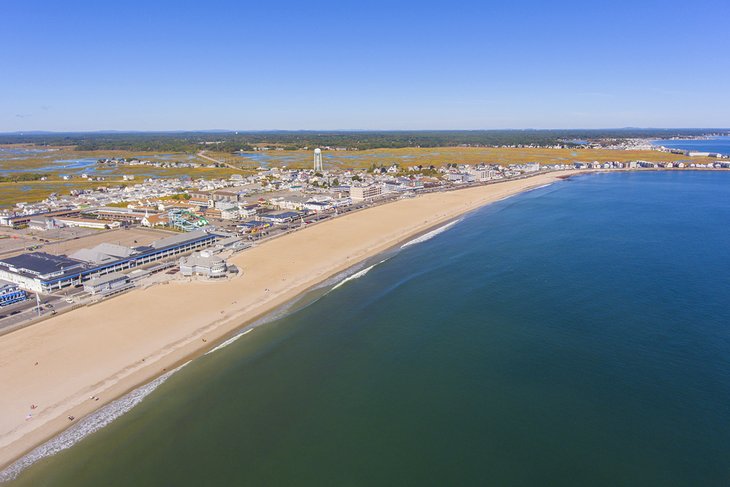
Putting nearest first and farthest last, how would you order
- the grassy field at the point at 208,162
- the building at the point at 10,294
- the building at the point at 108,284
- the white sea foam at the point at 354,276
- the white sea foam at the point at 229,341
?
1. the white sea foam at the point at 229,341
2. the building at the point at 10,294
3. the building at the point at 108,284
4. the white sea foam at the point at 354,276
5. the grassy field at the point at 208,162

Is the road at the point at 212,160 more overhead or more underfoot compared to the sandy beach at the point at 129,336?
more overhead

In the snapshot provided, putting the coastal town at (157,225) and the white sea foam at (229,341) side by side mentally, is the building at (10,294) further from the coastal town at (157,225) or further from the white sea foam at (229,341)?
the white sea foam at (229,341)

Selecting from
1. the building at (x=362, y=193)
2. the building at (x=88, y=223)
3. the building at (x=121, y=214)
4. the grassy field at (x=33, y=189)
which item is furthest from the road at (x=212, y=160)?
the building at (x=88, y=223)

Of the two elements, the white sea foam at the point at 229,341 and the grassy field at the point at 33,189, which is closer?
the white sea foam at the point at 229,341

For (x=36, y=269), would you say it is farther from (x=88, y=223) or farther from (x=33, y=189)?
(x=33, y=189)

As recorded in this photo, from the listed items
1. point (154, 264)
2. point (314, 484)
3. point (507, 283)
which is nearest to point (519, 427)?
point (314, 484)

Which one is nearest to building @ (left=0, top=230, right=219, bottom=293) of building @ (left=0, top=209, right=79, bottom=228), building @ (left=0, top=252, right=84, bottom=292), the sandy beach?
building @ (left=0, top=252, right=84, bottom=292)
